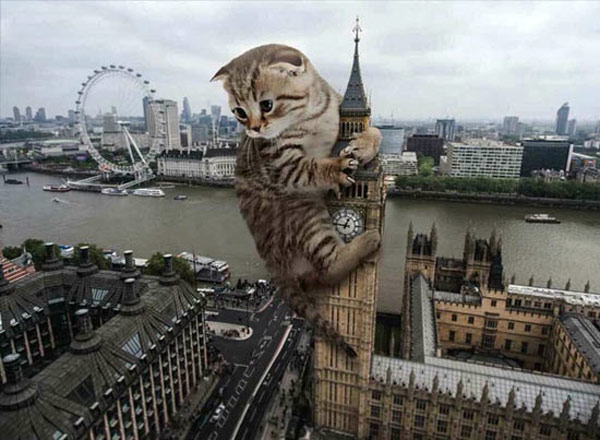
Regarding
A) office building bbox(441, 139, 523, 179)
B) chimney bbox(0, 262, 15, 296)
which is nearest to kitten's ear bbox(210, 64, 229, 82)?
chimney bbox(0, 262, 15, 296)

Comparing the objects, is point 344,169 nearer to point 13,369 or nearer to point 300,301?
point 300,301

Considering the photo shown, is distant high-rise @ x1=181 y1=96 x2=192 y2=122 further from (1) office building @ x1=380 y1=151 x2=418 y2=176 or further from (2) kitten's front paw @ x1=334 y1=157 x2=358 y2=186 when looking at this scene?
(2) kitten's front paw @ x1=334 y1=157 x2=358 y2=186

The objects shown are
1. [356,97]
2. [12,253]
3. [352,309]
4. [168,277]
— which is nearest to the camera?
[356,97]

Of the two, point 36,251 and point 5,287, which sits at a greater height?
point 5,287

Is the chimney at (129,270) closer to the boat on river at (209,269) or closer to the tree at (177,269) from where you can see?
the tree at (177,269)

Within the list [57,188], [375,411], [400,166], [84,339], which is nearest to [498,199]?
[400,166]

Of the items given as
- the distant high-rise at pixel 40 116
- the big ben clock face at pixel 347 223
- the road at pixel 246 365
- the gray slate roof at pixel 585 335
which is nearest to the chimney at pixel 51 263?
the road at pixel 246 365
